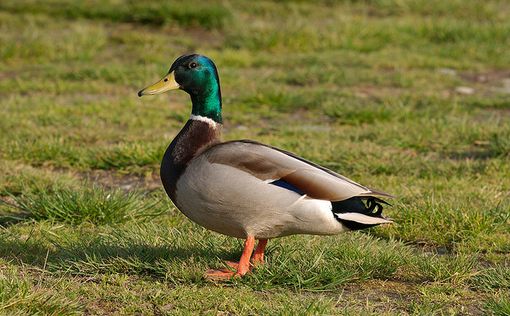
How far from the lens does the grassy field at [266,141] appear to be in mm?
4473

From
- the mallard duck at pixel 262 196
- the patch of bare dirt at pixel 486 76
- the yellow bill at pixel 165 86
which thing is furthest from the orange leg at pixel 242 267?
the patch of bare dirt at pixel 486 76

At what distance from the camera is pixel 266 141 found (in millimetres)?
7703

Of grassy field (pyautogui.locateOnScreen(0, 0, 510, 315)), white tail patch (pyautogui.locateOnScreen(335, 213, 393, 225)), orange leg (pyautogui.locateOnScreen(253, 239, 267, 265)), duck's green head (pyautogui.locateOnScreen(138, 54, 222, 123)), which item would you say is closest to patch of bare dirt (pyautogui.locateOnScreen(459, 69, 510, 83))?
grassy field (pyautogui.locateOnScreen(0, 0, 510, 315))

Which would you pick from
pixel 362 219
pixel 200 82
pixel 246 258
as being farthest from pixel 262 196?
pixel 200 82

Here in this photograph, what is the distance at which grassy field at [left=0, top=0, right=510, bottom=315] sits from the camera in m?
4.47

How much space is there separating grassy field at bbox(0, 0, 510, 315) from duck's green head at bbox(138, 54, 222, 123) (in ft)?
2.14

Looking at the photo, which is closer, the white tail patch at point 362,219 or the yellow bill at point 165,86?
the white tail patch at point 362,219

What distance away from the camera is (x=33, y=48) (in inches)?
419

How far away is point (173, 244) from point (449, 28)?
7152mm

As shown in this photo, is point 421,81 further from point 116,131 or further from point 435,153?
point 116,131

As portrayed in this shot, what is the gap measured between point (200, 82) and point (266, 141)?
2.82 metres

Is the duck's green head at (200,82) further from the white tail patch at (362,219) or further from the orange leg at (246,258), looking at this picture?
the white tail patch at (362,219)

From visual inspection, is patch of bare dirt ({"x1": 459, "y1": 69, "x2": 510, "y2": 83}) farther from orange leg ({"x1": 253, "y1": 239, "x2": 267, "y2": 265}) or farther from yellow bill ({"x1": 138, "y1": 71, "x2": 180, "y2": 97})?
orange leg ({"x1": 253, "y1": 239, "x2": 267, "y2": 265})

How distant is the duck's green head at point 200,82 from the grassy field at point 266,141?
2.14 ft
